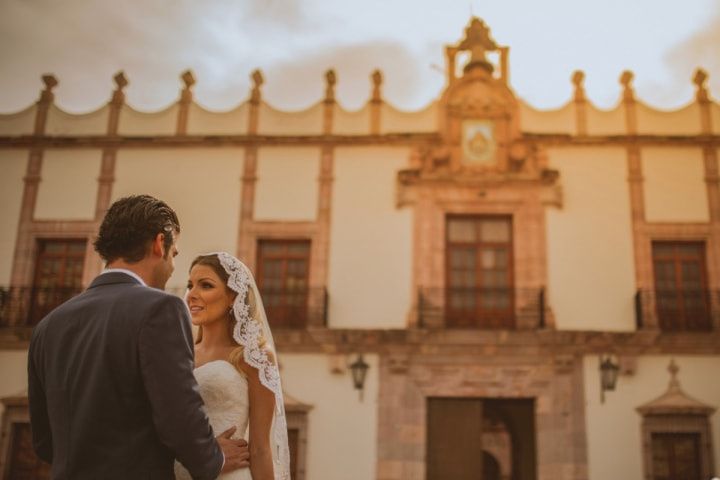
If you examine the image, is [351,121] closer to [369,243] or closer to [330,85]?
[330,85]

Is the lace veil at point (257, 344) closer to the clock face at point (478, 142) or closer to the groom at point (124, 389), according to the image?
the groom at point (124, 389)

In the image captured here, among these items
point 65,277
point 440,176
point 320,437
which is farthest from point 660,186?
point 65,277

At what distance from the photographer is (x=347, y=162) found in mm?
13297

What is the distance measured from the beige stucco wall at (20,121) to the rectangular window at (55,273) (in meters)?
2.26

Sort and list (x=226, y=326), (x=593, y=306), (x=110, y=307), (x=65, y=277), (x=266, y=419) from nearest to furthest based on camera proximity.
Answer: (x=110, y=307), (x=266, y=419), (x=226, y=326), (x=593, y=306), (x=65, y=277)

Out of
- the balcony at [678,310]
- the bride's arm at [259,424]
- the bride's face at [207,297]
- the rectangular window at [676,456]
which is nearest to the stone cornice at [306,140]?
the balcony at [678,310]

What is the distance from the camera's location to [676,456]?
11508 mm

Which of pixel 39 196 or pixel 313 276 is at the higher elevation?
pixel 39 196


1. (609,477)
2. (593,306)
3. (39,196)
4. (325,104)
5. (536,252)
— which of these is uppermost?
(325,104)

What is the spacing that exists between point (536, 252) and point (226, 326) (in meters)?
10.3

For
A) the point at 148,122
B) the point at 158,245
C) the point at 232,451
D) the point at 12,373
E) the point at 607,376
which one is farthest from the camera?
A: the point at 148,122

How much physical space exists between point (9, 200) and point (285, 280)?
5417mm

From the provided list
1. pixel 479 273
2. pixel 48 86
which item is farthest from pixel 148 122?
pixel 479 273

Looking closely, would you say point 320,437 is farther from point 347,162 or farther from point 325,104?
point 325,104
